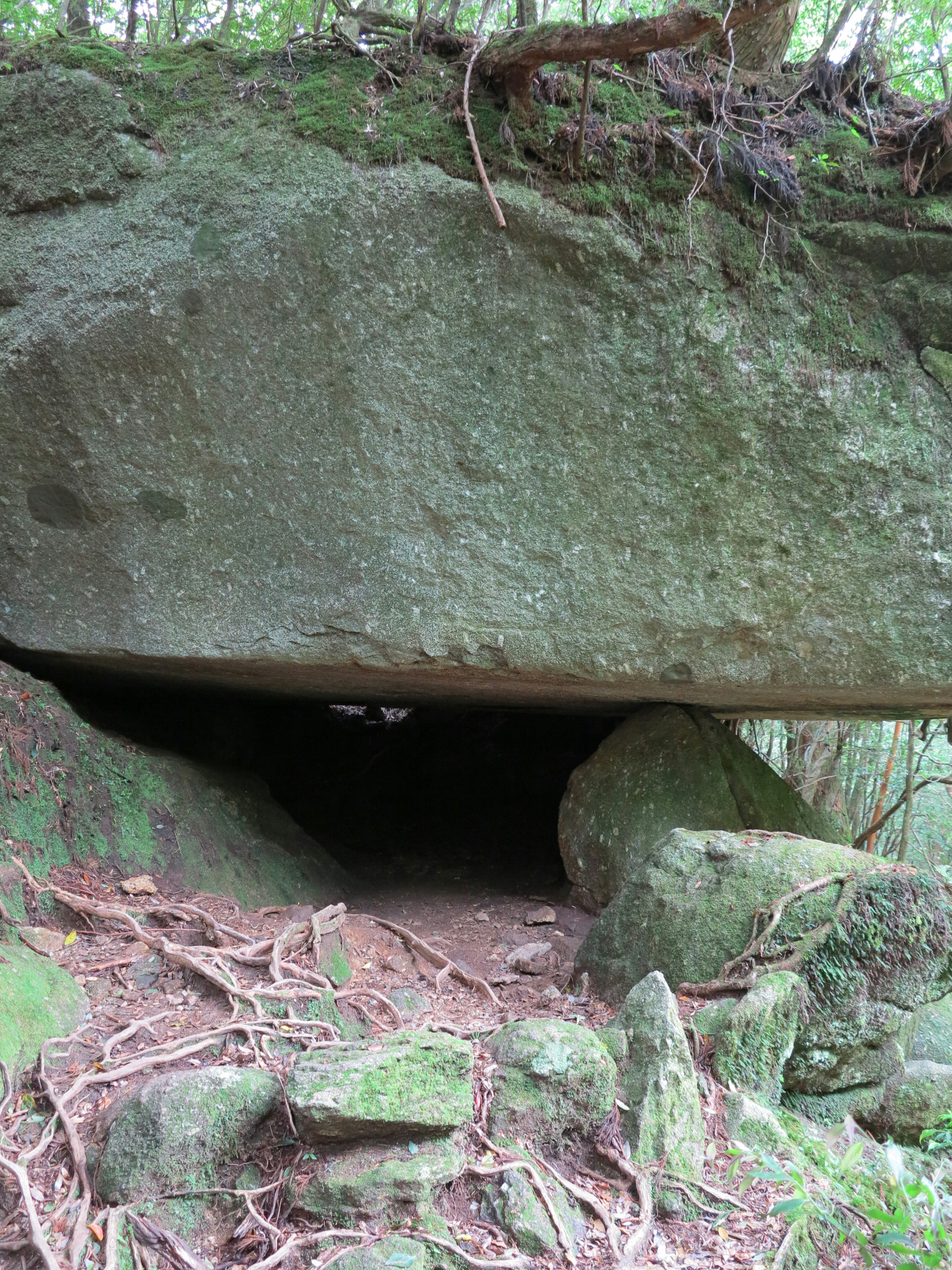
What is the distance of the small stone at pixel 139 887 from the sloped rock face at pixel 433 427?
0.94m

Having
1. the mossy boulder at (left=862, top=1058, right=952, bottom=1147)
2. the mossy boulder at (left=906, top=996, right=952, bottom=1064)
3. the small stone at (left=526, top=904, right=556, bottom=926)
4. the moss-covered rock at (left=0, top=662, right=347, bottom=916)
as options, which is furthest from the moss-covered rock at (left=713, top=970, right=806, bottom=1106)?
the moss-covered rock at (left=0, top=662, right=347, bottom=916)

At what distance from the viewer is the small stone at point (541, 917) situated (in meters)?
4.23

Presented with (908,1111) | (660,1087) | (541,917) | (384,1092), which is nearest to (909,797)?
(541,917)

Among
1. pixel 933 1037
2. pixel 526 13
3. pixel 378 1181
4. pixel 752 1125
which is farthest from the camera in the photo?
pixel 526 13

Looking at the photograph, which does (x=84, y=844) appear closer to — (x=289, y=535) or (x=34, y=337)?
(x=289, y=535)

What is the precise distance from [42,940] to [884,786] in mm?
7146

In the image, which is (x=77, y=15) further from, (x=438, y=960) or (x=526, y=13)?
(x=438, y=960)

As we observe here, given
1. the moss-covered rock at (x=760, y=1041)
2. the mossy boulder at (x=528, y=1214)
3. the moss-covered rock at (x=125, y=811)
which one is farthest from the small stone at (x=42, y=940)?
the moss-covered rock at (x=760, y=1041)

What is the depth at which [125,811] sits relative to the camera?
3748 millimetres

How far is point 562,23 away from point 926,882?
125 inches

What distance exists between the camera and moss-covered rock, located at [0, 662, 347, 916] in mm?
3369

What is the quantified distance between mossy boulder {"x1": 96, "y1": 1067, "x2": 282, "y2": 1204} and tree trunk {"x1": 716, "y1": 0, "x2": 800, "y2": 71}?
4.35 m

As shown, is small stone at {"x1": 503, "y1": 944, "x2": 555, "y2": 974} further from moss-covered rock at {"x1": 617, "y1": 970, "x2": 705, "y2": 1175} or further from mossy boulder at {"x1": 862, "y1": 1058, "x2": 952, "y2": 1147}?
mossy boulder at {"x1": 862, "y1": 1058, "x2": 952, "y2": 1147}

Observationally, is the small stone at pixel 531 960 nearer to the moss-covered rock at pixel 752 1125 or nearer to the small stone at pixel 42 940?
the moss-covered rock at pixel 752 1125
